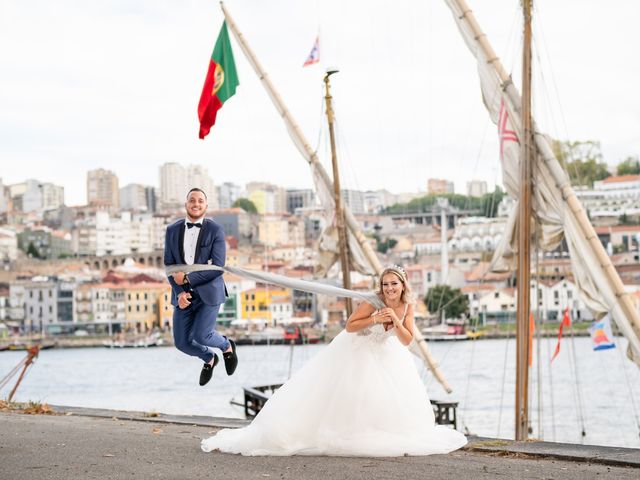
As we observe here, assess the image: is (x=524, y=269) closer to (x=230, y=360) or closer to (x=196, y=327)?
(x=230, y=360)

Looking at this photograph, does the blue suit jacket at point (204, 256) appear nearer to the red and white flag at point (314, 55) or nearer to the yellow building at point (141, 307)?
the red and white flag at point (314, 55)

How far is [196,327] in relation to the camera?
21.6 feet

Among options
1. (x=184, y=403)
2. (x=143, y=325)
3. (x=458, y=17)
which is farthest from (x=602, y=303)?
(x=143, y=325)

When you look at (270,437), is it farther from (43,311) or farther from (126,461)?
(43,311)

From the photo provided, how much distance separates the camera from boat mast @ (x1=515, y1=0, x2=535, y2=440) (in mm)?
14656

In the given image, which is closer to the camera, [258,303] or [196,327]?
[196,327]

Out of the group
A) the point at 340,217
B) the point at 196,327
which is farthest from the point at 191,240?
the point at 340,217

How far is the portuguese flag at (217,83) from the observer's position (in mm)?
11414

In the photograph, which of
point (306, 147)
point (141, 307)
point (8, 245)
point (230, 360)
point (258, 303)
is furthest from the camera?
point (8, 245)

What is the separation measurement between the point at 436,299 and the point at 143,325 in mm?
49785

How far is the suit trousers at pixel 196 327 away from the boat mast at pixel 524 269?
27.6 ft

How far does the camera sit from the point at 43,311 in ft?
436

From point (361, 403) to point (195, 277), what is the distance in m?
1.15

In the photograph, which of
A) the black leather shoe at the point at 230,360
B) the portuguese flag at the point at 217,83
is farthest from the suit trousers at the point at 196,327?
the portuguese flag at the point at 217,83
